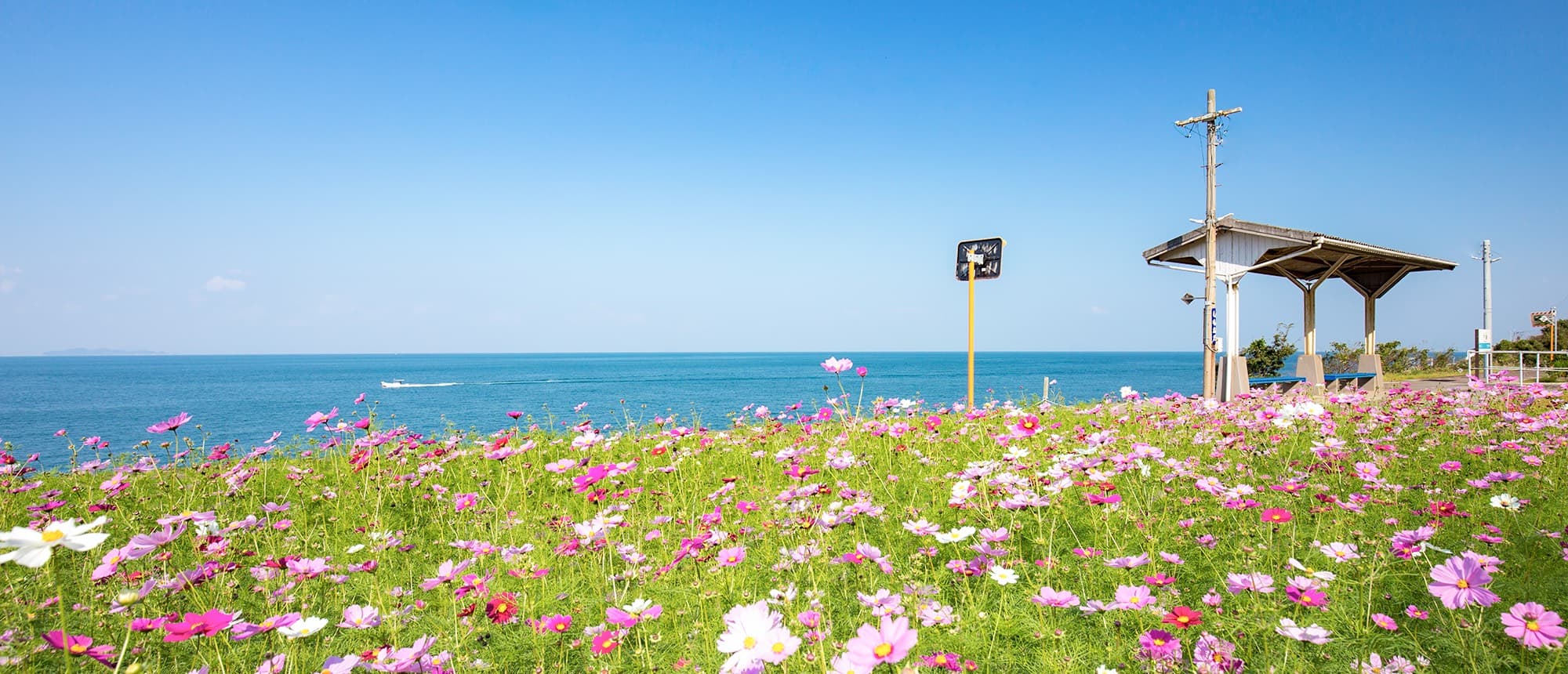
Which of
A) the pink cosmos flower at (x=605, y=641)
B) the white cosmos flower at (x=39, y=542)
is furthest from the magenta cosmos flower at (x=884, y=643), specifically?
the white cosmos flower at (x=39, y=542)

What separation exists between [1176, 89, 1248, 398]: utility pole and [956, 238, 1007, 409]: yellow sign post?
5.34 meters

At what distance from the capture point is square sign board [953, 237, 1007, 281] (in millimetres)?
7469

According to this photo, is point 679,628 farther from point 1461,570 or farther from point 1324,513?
point 1324,513

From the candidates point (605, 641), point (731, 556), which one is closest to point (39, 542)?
point (605, 641)

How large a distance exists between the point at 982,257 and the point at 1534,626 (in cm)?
649

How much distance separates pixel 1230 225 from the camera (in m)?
10.8

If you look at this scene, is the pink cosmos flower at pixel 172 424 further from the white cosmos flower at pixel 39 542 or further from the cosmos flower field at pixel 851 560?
the white cosmos flower at pixel 39 542

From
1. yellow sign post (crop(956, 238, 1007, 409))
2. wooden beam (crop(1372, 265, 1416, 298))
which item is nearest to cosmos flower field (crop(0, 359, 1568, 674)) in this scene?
yellow sign post (crop(956, 238, 1007, 409))

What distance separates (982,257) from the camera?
7.57 meters

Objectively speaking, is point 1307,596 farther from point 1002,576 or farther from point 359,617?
point 359,617

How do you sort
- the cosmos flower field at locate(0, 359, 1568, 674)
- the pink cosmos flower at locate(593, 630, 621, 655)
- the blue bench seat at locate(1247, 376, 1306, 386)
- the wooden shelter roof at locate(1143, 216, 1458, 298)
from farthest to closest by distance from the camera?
the blue bench seat at locate(1247, 376, 1306, 386), the wooden shelter roof at locate(1143, 216, 1458, 298), the cosmos flower field at locate(0, 359, 1568, 674), the pink cosmos flower at locate(593, 630, 621, 655)

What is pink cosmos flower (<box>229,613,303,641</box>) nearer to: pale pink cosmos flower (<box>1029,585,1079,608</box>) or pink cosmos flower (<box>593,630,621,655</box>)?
pink cosmos flower (<box>593,630,621,655</box>)

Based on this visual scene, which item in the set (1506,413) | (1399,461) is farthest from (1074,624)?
(1506,413)

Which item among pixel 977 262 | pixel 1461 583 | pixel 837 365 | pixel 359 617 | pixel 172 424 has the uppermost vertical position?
pixel 977 262
